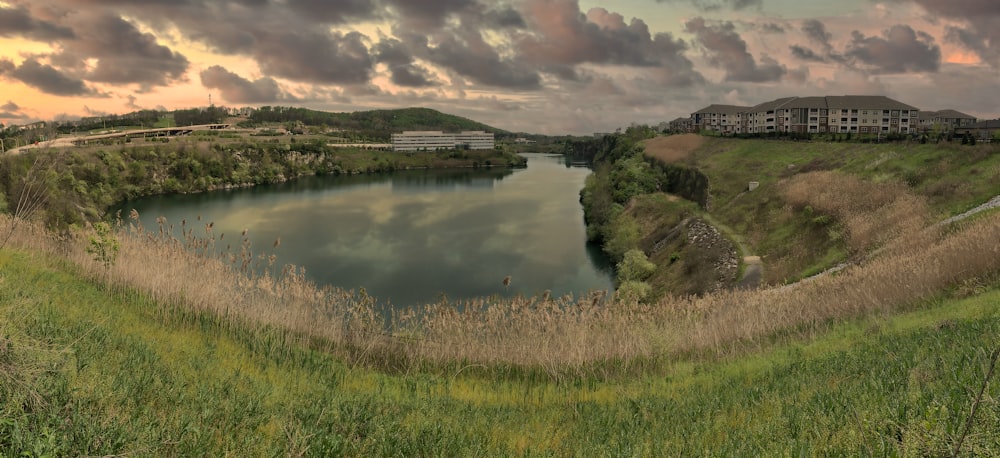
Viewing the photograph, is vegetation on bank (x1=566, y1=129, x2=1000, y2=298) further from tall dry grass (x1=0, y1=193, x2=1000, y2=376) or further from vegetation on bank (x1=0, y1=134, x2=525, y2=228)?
vegetation on bank (x1=0, y1=134, x2=525, y2=228)

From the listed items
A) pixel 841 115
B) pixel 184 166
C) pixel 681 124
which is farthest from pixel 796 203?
pixel 681 124

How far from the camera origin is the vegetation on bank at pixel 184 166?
45.1 metres

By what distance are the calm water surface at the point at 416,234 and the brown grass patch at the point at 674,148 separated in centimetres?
1520

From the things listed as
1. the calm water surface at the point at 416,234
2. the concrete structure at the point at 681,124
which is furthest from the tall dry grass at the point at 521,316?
the concrete structure at the point at 681,124

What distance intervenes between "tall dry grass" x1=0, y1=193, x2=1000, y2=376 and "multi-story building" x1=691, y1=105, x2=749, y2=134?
130760 mm

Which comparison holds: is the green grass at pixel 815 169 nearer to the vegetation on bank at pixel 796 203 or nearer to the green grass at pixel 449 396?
the vegetation on bank at pixel 796 203

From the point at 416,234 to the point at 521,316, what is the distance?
1685 inches

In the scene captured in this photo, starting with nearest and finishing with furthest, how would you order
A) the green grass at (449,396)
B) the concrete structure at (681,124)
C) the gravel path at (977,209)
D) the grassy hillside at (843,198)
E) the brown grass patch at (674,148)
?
the green grass at (449,396) < the gravel path at (977,209) < the grassy hillside at (843,198) < the brown grass patch at (674,148) < the concrete structure at (681,124)

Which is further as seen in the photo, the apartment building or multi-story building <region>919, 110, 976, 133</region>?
multi-story building <region>919, 110, 976, 133</region>

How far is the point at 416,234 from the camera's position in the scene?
55.5 m

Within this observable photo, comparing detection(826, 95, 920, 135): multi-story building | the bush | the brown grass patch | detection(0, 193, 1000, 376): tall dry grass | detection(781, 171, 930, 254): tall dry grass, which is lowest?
the bush

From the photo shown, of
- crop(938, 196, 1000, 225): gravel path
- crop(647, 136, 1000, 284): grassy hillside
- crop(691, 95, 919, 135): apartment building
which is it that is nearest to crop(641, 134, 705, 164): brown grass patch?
crop(691, 95, 919, 135): apartment building

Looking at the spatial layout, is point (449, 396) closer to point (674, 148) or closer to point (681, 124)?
point (674, 148)

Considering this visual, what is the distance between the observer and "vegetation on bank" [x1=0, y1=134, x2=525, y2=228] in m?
45.1
